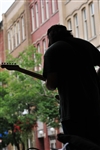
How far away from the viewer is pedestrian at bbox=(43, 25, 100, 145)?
11.0 feet

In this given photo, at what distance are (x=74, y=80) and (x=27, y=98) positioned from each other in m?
28.2

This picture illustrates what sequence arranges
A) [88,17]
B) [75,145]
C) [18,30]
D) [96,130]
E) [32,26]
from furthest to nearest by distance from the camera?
[18,30] → [32,26] → [88,17] → [96,130] → [75,145]

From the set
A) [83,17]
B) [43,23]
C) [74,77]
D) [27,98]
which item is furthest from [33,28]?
[74,77]

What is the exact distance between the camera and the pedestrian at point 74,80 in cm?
335

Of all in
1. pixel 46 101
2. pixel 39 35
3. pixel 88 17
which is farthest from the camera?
pixel 39 35

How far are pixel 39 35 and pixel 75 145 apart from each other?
40426 millimetres

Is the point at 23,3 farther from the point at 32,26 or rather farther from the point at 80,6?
the point at 80,6

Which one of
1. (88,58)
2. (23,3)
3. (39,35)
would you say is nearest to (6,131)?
(39,35)

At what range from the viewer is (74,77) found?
11.5ft

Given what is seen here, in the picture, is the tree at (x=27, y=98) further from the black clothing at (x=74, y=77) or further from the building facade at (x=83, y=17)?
the black clothing at (x=74, y=77)

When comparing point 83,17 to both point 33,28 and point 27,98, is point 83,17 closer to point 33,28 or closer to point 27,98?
point 27,98

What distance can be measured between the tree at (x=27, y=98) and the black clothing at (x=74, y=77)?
974 inches

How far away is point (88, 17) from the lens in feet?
111

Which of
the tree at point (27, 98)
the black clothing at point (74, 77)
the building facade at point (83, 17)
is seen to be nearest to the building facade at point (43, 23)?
the building facade at point (83, 17)
